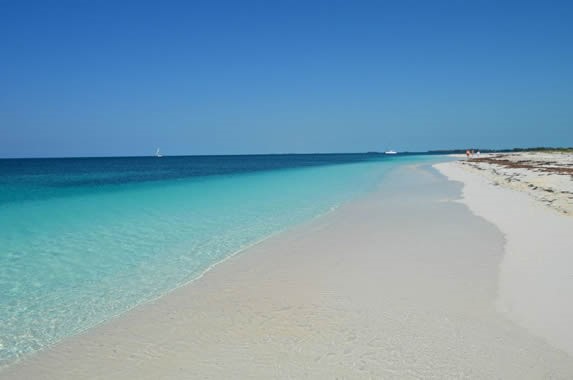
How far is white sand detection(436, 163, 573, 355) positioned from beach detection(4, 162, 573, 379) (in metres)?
0.03

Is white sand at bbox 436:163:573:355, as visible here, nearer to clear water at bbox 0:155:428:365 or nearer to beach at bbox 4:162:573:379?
beach at bbox 4:162:573:379

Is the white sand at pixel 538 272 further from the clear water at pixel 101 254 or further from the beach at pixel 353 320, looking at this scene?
the clear water at pixel 101 254

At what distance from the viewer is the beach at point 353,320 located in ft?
12.3

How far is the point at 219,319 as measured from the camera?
4.98 metres

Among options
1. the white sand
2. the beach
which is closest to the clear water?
the beach

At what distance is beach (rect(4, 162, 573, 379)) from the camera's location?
3.76m

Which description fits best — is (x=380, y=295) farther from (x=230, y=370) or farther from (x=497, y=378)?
(x=230, y=370)

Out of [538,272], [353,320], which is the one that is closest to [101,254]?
[353,320]

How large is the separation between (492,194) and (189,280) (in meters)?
15.2

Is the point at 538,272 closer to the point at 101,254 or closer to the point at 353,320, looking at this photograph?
the point at 353,320

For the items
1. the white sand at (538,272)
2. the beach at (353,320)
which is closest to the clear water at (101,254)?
the beach at (353,320)

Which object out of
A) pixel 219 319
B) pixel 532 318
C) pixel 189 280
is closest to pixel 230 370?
pixel 219 319

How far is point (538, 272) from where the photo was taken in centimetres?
626

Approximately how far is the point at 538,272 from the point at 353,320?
11.9ft
